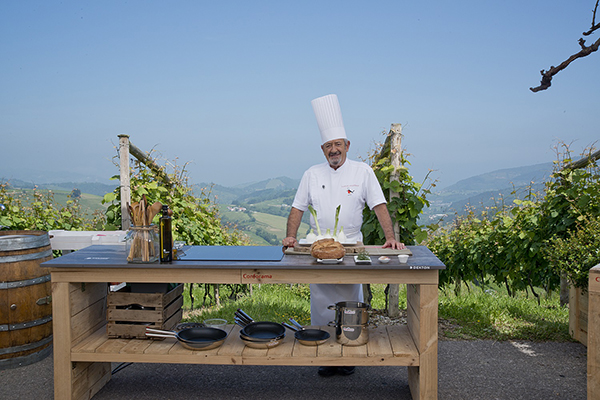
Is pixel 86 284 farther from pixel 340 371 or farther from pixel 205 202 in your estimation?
pixel 205 202

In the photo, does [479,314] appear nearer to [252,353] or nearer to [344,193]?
[344,193]

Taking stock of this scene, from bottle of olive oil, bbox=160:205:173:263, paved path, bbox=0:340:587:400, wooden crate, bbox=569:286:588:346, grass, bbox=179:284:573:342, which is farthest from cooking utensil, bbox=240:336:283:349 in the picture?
wooden crate, bbox=569:286:588:346

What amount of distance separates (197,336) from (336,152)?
1.67m

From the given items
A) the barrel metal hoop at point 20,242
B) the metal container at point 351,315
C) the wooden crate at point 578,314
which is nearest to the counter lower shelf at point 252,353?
the metal container at point 351,315

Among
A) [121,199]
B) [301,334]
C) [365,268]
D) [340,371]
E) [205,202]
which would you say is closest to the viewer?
[365,268]

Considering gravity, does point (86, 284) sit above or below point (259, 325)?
above

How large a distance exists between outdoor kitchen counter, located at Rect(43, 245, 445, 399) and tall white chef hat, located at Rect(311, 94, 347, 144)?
1.15 m

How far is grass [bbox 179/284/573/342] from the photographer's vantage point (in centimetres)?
437

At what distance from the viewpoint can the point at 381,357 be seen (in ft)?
9.23

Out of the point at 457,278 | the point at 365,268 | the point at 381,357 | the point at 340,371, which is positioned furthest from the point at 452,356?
the point at 457,278

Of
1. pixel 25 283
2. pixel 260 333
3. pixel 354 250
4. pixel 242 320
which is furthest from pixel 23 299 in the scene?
pixel 354 250

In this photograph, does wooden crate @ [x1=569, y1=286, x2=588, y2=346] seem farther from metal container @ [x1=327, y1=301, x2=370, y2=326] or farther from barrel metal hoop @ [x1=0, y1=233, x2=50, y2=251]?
barrel metal hoop @ [x1=0, y1=233, x2=50, y2=251]

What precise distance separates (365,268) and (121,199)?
9.51ft

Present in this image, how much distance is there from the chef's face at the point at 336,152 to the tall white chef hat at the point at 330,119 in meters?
0.04
